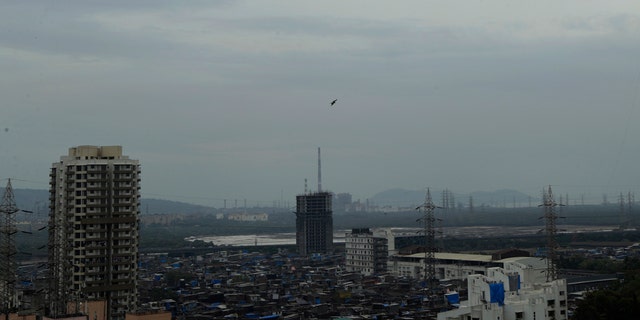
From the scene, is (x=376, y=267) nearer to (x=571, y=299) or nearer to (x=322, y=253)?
(x=322, y=253)

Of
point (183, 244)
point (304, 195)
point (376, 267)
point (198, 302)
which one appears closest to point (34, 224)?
point (183, 244)

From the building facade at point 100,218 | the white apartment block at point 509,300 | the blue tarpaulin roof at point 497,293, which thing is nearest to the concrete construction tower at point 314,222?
the building facade at point 100,218

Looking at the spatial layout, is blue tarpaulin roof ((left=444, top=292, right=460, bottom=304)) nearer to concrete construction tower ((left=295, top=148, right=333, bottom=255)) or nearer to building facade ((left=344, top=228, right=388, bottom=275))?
building facade ((left=344, top=228, right=388, bottom=275))

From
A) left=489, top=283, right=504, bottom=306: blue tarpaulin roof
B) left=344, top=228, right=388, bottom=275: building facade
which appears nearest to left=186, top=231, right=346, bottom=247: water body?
left=344, top=228, right=388, bottom=275: building facade

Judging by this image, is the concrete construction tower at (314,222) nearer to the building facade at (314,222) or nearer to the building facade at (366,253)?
the building facade at (314,222)

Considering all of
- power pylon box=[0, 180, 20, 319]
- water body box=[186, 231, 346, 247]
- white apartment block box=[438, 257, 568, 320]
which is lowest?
water body box=[186, 231, 346, 247]

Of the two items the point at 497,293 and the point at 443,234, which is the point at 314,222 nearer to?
the point at 443,234
